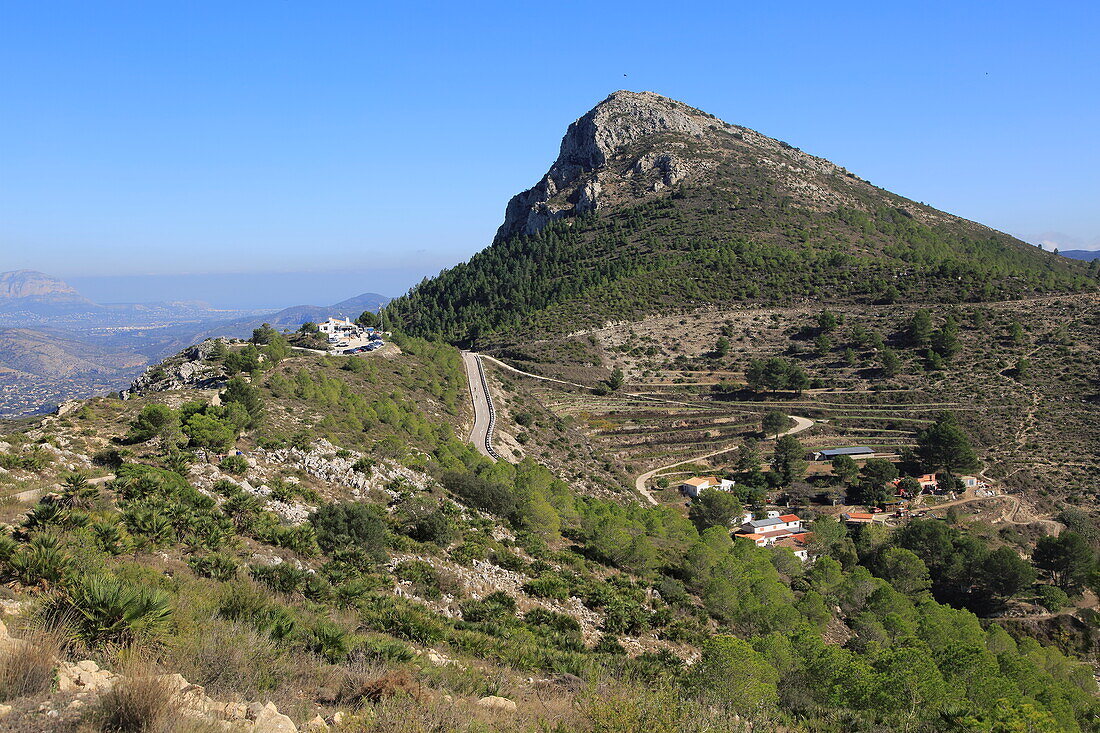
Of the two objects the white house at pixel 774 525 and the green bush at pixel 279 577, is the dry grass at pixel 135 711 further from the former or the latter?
the white house at pixel 774 525

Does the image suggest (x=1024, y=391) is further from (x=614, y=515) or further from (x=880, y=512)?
(x=614, y=515)

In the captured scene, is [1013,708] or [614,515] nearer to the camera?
[1013,708]

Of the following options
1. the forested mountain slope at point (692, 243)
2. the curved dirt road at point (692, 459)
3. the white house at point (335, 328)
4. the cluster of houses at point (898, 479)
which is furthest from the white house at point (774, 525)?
the white house at point (335, 328)

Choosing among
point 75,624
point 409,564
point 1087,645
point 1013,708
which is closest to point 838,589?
point 1013,708

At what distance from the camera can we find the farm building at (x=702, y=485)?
155 feet

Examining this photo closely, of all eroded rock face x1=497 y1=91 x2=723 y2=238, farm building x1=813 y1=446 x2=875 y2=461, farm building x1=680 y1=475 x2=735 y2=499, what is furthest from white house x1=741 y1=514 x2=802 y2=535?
eroded rock face x1=497 y1=91 x2=723 y2=238

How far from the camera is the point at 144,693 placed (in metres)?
5.25

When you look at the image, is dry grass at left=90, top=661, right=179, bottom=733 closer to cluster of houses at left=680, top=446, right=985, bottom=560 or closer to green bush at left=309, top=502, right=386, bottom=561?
green bush at left=309, top=502, right=386, bottom=561

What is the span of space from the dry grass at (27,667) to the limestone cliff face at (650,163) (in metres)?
108

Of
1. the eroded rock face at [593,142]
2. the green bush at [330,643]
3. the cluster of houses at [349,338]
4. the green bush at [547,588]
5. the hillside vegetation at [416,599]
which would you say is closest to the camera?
the hillside vegetation at [416,599]

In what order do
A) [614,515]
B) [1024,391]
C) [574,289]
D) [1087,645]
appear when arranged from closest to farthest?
[614,515]
[1087,645]
[1024,391]
[574,289]

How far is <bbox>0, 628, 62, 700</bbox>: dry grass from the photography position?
559cm

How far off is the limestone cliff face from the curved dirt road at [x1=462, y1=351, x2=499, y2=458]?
57810 millimetres

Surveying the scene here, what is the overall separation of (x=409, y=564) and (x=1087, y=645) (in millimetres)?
41547
